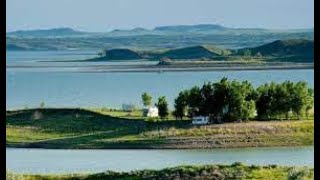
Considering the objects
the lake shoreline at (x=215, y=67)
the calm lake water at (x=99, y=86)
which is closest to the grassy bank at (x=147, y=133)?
the calm lake water at (x=99, y=86)

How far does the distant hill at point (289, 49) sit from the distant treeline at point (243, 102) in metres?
66.6

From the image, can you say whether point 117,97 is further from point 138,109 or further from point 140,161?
point 140,161

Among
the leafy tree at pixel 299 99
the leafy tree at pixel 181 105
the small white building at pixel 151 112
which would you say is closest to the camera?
the leafy tree at pixel 299 99

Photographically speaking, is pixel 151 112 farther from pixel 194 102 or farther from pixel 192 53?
pixel 192 53

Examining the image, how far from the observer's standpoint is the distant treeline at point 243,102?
34000 mm

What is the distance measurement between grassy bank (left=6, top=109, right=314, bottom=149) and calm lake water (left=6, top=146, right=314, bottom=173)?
0.83 metres

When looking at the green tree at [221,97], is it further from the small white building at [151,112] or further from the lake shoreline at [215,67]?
the lake shoreline at [215,67]

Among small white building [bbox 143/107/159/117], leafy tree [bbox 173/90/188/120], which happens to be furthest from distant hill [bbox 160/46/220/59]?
leafy tree [bbox 173/90/188/120]

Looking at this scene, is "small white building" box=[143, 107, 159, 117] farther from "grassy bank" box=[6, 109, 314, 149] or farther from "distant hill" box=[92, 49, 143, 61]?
"distant hill" box=[92, 49, 143, 61]

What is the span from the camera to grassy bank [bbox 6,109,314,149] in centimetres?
3062

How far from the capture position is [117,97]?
56.6 m

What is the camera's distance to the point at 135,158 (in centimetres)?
2709

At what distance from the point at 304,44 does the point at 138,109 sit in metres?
66.0
